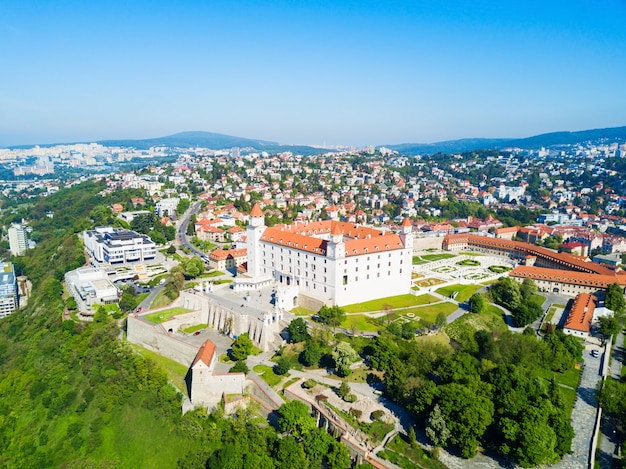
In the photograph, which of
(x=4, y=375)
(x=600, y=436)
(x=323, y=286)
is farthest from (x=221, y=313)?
(x=600, y=436)

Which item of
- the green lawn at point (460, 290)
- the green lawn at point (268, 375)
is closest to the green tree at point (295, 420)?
the green lawn at point (268, 375)

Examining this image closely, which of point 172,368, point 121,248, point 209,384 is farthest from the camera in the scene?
point 121,248

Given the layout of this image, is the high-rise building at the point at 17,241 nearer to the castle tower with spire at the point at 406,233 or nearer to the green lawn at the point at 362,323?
the green lawn at the point at 362,323

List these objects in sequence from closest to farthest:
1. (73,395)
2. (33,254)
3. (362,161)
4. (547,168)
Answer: (73,395) < (33,254) < (547,168) < (362,161)

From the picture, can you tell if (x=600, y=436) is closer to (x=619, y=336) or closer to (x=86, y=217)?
(x=619, y=336)

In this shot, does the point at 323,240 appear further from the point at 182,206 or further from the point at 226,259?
the point at 182,206

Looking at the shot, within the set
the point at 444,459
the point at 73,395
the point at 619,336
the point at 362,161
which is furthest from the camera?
the point at 362,161

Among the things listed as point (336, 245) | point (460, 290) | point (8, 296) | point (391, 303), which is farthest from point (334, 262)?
point (8, 296)
